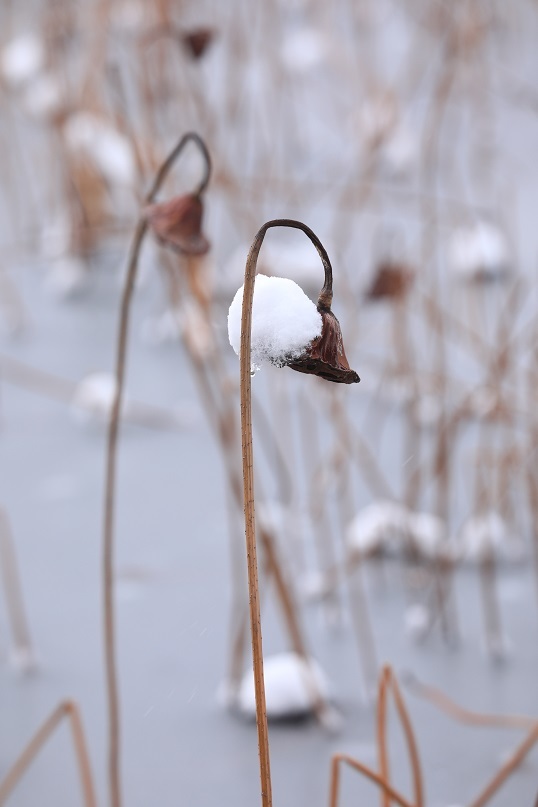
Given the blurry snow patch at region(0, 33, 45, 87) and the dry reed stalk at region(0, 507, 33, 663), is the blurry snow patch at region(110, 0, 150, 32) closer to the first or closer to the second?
the blurry snow patch at region(0, 33, 45, 87)

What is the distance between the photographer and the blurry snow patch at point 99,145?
1.29 m

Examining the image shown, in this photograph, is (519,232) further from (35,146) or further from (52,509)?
(35,146)

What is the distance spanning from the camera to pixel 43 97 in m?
1.50

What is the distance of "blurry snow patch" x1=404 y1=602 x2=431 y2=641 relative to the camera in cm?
79

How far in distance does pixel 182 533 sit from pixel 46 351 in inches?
19.7

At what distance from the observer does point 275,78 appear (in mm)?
1523

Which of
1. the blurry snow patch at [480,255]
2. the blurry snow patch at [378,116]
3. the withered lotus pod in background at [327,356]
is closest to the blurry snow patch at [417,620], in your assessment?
the withered lotus pod in background at [327,356]

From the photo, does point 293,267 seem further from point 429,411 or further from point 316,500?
point 316,500

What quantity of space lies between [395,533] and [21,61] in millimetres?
1075

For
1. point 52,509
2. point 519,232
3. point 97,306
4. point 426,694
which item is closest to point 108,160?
point 97,306

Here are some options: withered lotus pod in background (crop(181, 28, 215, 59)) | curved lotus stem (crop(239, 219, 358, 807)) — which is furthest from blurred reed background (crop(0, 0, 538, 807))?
curved lotus stem (crop(239, 219, 358, 807))

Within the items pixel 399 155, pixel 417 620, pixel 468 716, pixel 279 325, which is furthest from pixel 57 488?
pixel 399 155

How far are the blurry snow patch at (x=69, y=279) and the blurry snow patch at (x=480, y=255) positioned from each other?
1.94 ft

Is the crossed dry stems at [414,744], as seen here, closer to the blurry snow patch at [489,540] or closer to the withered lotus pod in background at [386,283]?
the blurry snow patch at [489,540]
